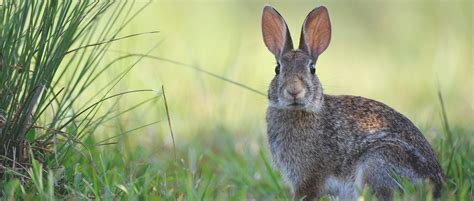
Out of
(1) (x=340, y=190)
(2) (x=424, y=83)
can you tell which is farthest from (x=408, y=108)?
(1) (x=340, y=190)

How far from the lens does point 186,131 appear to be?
7.11 meters

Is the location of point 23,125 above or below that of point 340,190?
above

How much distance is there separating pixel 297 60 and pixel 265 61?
5497 mm

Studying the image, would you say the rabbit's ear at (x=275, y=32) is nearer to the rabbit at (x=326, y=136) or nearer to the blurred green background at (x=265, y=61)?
the rabbit at (x=326, y=136)

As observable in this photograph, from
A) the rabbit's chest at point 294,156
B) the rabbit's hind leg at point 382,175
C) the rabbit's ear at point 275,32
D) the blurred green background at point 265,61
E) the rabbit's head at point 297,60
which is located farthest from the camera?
the blurred green background at point 265,61

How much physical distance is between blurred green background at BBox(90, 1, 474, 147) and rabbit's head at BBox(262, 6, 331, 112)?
4.13ft

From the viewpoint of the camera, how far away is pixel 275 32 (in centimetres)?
552

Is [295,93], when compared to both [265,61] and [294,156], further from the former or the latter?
[265,61]

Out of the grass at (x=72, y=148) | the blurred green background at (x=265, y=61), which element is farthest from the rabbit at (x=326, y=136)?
the blurred green background at (x=265, y=61)

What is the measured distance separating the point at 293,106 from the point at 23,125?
146 centimetres

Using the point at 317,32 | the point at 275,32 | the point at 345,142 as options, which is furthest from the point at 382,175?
the point at 275,32

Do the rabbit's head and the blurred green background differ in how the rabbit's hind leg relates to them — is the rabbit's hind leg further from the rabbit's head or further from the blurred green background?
the blurred green background

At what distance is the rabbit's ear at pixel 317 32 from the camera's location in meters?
5.43

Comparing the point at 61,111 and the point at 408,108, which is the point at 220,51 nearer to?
the point at 408,108
